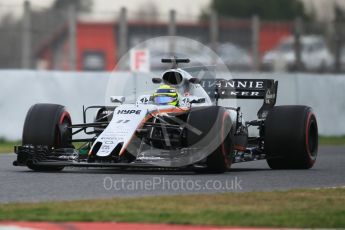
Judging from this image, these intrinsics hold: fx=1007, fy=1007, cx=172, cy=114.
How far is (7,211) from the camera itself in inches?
399

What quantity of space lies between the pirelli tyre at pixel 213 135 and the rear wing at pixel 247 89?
6.62 ft

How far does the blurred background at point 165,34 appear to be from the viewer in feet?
90.8

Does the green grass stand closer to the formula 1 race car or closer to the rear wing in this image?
the formula 1 race car

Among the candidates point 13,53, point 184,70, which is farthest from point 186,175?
point 13,53

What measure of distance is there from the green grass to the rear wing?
4.74 m

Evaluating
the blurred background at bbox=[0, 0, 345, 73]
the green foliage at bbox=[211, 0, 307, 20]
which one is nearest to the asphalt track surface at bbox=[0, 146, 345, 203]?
the blurred background at bbox=[0, 0, 345, 73]

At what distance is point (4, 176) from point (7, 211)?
410 centimetres

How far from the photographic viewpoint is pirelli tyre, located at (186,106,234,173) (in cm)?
1407

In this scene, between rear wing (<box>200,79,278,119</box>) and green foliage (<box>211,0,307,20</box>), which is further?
green foliage (<box>211,0,307,20</box>)

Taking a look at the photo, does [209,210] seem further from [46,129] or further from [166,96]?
[46,129]

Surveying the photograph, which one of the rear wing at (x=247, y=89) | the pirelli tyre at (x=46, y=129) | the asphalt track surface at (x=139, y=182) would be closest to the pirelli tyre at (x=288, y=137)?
the asphalt track surface at (x=139, y=182)

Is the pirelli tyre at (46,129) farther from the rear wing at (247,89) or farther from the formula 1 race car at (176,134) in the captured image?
the rear wing at (247,89)

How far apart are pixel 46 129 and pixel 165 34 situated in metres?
14.9

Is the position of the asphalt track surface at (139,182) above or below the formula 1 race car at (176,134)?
below
